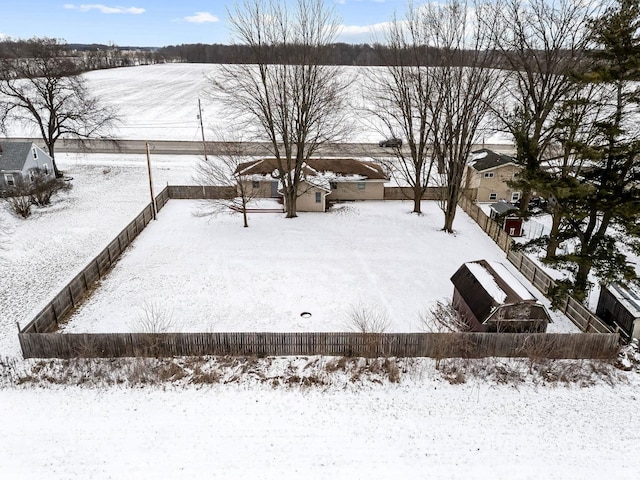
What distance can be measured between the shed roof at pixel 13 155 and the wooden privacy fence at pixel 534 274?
1383 inches

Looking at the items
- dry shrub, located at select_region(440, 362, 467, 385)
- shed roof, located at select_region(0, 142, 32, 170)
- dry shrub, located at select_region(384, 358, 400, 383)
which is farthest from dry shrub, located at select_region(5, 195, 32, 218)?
dry shrub, located at select_region(440, 362, 467, 385)

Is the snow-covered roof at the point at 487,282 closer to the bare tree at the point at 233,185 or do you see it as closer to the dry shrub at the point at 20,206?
the bare tree at the point at 233,185

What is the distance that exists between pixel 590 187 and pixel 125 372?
1714 cm

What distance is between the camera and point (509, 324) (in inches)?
632

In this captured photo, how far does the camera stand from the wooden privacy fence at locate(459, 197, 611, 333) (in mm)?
16641

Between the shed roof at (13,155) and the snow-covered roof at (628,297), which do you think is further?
the shed roof at (13,155)

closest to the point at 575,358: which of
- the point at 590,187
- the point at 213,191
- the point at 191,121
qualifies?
the point at 590,187

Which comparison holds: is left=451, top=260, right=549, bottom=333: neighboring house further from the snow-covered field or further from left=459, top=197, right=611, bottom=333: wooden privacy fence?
the snow-covered field

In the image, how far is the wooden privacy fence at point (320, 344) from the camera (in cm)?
1513

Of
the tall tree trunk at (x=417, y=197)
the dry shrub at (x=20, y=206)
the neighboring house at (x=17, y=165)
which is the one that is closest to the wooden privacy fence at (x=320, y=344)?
the tall tree trunk at (x=417, y=197)

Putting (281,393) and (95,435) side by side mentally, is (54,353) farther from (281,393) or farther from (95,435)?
(281,393)

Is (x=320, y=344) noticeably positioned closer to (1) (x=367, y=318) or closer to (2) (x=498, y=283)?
(1) (x=367, y=318)

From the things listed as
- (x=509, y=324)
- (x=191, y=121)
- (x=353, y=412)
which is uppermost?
(x=191, y=121)

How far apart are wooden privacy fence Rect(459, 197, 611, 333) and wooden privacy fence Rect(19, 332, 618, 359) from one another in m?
1.34
